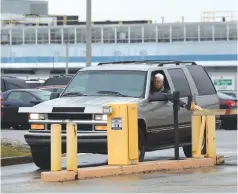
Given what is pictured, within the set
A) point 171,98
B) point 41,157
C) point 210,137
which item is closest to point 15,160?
point 41,157

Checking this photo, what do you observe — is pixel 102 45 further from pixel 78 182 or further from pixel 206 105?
pixel 78 182

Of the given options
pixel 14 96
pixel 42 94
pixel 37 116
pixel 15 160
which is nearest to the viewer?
pixel 37 116

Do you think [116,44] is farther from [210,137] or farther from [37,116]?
[37,116]

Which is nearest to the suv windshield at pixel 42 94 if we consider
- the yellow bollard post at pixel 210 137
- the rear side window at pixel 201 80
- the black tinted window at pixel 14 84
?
the black tinted window at pixel 14 84

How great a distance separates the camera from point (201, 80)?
55.4ft

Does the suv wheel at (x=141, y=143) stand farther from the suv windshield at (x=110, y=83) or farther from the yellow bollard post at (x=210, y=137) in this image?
the yellow bollard post at (x=210, y=137)

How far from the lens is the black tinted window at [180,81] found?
1597 cm

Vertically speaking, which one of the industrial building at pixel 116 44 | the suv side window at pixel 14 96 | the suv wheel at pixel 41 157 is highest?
the suv wheel at pixel 41 157

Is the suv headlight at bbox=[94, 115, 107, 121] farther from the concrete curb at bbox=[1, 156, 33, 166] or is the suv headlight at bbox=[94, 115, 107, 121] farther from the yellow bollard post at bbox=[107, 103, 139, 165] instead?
the concrete curb at bbox=[1, 156, 33, 166]

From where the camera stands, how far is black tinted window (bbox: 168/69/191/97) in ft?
52.4

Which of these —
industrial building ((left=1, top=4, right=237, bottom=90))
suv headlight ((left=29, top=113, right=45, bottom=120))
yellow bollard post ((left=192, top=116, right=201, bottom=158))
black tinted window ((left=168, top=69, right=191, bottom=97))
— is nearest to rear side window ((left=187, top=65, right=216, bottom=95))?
black tinted window ((left=168, top=69, right=191, bottom=97))

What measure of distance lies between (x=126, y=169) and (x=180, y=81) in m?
3.82

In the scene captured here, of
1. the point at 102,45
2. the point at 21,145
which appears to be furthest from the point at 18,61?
the point at 21,145

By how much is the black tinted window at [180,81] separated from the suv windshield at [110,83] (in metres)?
0.80
